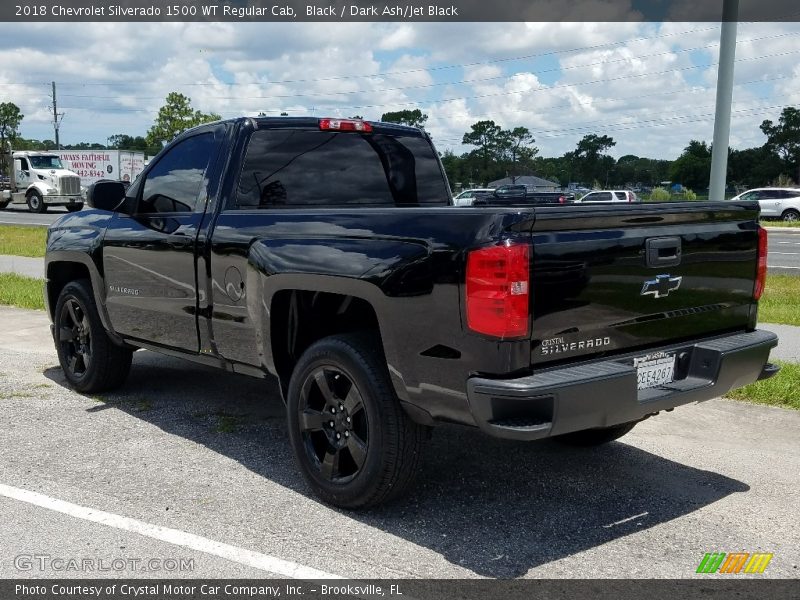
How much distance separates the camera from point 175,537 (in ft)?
12.5

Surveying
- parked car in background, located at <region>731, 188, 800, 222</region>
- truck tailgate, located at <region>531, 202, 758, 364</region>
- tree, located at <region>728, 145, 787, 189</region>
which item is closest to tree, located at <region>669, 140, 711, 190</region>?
tree, located at <region>728, 145, 787, 189</region>

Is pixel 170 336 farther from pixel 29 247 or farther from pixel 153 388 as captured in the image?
pixel 29 247

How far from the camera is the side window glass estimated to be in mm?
5277

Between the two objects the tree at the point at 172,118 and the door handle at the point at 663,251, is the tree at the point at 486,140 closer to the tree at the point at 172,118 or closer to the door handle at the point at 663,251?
the tree at the point at 172,118

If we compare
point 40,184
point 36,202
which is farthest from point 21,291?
point 36,202

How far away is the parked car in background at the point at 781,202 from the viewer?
34.2 m

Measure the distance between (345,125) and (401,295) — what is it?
2037 mm

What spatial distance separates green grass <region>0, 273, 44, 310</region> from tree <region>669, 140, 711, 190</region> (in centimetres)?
7460

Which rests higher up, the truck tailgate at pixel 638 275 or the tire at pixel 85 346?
the truck tailgate at pixel 638 275

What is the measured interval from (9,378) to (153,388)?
1.30 m

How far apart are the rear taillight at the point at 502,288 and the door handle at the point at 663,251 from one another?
75 cm

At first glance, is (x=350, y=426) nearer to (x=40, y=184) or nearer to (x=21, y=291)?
(x=21, y=291)

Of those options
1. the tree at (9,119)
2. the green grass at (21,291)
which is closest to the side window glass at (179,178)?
the green grass at (21,291)

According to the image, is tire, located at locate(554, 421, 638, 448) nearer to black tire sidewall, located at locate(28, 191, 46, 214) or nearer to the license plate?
the license plate
